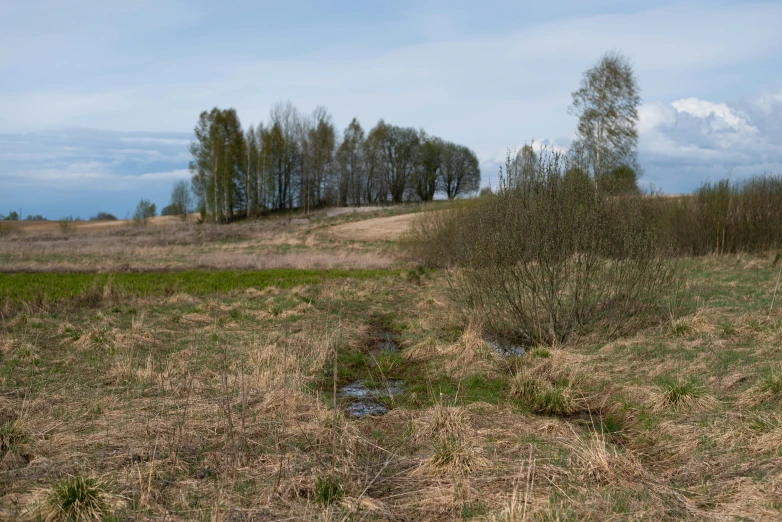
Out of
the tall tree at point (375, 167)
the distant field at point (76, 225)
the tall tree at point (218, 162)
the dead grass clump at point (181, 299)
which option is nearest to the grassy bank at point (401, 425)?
the dead grass clump at point (181, 299)

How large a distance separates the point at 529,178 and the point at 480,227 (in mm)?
1262

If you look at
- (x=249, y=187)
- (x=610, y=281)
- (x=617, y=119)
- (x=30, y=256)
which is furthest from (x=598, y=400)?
(x=249, y=187)

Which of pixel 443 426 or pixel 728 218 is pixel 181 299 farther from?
pixel 728 218

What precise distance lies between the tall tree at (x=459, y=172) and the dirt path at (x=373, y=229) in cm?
1948

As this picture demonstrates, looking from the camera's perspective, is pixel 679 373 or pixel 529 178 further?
pixel 529 178

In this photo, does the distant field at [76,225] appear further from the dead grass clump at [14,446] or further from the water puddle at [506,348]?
the dead grass clump at [14,446]

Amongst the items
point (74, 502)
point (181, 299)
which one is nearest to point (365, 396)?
point (74, 502)

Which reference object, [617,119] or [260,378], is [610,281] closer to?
[260,378]

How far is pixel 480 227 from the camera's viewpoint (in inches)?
423

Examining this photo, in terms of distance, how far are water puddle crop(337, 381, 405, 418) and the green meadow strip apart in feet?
29.6

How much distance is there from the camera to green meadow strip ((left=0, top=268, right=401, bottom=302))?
15.9m

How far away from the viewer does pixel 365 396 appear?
320 inches

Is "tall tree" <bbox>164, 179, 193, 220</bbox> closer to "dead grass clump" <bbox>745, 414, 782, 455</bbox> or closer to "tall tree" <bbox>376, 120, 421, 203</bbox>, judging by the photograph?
"tall tree" <bbox>376, 120, 421, 203</bbox>

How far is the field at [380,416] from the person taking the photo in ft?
14.5
